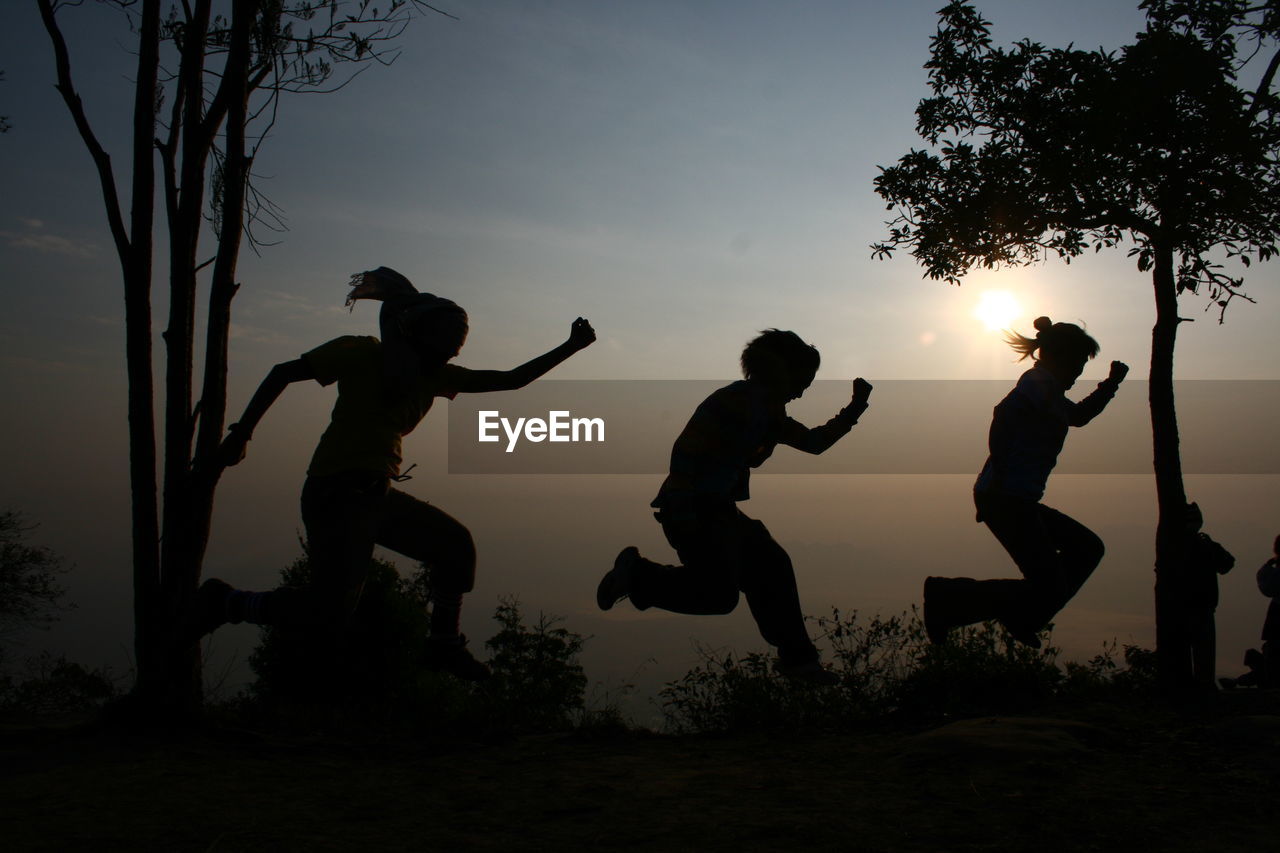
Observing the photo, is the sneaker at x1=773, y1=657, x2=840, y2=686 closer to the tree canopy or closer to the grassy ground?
the grassy ground

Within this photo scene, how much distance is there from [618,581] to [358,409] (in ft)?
5.21

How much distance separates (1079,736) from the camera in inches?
203

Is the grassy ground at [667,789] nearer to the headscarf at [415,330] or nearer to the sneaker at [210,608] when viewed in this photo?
the sneaker at [210,608]

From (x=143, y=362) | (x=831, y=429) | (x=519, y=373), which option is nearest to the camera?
(x=519, y=373)

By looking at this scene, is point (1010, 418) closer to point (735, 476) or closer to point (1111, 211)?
point (735, 476)

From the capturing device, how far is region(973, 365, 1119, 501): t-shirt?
17.5 ft

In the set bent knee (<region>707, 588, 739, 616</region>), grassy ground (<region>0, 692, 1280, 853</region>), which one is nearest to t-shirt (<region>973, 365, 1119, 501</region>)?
grassy ground (<region>0, 692, 1280, 853</region>)

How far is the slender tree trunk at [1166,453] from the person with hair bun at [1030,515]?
2.28 meters

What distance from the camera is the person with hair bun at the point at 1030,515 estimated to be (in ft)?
17.4

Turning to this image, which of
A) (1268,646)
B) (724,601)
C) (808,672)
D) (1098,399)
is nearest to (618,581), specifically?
(724,601)

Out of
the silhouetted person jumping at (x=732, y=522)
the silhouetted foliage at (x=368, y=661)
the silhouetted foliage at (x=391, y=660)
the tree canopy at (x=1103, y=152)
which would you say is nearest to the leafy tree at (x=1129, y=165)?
the tree canopy at (x=1103, y=152)

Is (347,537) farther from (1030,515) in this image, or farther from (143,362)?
(1030,515)

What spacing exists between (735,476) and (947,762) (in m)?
1.72

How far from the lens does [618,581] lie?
4.95 metres
